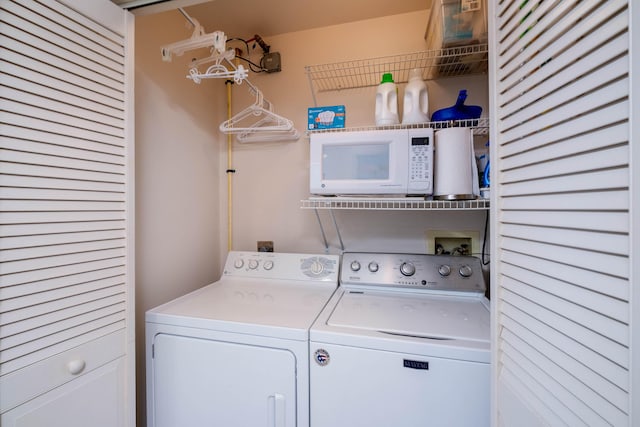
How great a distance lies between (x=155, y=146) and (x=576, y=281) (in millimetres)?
1913

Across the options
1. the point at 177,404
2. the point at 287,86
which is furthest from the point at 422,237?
the point at 177,404

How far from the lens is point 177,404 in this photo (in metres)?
1.25

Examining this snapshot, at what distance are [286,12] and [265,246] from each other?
1.71 metres

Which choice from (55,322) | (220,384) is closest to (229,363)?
(220,384)

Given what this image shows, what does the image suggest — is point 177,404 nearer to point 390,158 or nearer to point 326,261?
point 326,261

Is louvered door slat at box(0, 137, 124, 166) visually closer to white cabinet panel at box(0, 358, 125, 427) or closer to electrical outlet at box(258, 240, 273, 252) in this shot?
white cabinet panel at box(0, 358, 125, 427)

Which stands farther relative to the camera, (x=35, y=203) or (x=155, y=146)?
(x=155, y=146)

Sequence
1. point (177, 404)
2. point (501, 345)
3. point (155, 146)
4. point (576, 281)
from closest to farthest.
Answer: point (576, 281)
point (501, 345)
point (177, 404)
point (155, 146)

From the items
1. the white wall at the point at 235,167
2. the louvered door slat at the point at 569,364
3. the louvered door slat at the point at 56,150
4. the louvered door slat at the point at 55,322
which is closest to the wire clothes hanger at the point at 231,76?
the white wall at the point at 235,167

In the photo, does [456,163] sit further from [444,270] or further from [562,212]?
[562,212]

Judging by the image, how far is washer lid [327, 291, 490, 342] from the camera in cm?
108

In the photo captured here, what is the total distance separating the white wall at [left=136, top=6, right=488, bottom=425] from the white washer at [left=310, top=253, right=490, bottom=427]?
31.7 inches

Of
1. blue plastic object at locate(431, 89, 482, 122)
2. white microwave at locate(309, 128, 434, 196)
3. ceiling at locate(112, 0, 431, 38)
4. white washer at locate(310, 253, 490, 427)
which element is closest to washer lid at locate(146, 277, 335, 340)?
white washer at locate(310, 253, 490, 427)

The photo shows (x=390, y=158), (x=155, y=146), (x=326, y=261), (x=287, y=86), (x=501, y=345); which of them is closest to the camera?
(x=501, y=345)
